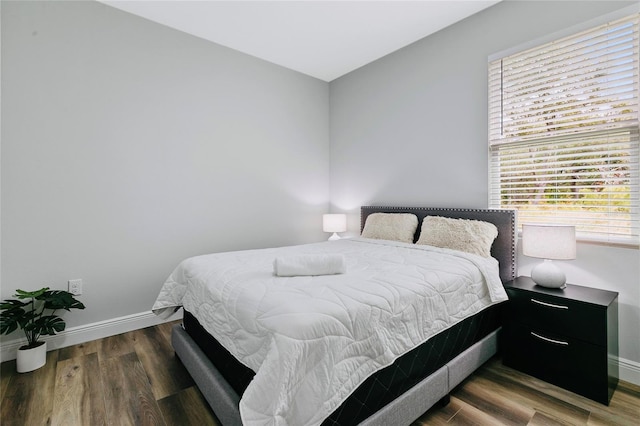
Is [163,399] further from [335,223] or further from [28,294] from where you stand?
[335,223]

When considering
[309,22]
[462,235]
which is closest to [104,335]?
[462,235]

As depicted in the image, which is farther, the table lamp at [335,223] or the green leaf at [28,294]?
the table lamp at [335,223]

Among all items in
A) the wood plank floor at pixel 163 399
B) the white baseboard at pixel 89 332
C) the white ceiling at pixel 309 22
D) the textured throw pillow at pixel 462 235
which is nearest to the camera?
the wood plank floor at pixel 163 399

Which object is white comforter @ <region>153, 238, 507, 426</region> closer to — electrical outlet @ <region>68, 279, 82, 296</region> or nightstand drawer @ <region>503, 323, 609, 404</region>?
nightstand drawer @ <region>503, 323, 609, 404</region>

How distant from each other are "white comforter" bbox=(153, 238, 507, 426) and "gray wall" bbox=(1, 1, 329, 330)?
0.93 metres

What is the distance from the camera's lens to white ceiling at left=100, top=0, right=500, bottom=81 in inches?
99.0

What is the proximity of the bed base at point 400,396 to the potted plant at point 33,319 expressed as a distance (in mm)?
906

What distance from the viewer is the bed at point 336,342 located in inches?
39.5

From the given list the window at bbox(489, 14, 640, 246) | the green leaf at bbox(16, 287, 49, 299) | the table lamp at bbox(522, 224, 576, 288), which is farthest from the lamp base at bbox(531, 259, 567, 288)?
the green leaf at bbox(16, 287, 49, 299)

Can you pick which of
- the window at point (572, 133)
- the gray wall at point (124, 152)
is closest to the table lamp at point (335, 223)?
the gray wall at point (124, 152)

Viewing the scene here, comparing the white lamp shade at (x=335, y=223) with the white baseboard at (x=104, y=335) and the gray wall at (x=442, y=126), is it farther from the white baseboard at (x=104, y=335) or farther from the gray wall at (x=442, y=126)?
the white baseboard at (x=104, y=335)

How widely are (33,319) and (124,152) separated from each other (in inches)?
54.7

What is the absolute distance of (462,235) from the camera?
2338 millimetres

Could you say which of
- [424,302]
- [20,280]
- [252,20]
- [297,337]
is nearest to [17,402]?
[20,280]
